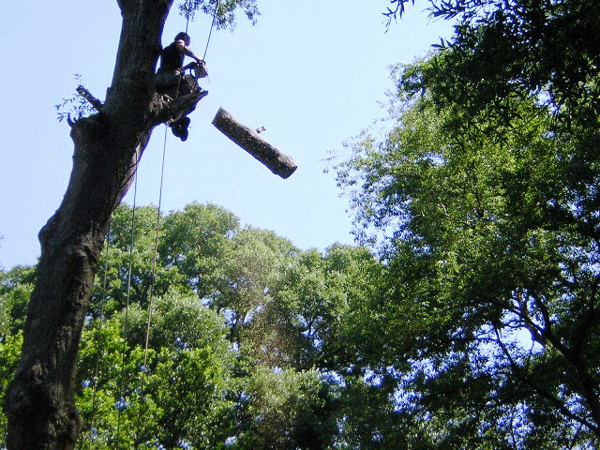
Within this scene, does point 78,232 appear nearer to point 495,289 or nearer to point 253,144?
point 253,144

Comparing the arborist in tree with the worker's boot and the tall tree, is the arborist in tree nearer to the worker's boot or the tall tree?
the worker's boot

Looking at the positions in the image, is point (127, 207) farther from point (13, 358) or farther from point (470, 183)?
point (470, 183)

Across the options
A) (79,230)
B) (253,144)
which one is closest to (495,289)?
(253,144)

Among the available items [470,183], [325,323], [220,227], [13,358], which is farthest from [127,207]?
[470,183]

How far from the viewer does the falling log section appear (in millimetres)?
A: 6582

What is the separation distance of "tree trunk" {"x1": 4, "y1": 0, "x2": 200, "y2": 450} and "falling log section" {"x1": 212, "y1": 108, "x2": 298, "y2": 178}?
1466 mm

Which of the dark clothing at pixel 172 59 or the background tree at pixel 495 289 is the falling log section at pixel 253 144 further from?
the background tree at pixel 495 289

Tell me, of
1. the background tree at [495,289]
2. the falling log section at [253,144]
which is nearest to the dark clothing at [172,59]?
the falling log section at [253,144]

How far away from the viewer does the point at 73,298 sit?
3.66m

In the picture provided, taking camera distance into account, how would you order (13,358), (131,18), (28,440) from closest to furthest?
(28,440)
(131,18)
(13,358)

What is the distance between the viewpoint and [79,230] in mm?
3887

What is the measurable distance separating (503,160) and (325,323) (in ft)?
40.1

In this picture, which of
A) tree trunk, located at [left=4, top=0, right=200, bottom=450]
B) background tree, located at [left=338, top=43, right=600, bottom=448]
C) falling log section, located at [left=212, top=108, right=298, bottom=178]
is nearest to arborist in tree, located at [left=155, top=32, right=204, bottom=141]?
falling log section, located at [left=212, top=108, right=298, bottom=178]

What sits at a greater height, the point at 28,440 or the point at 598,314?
the point at 598,314
